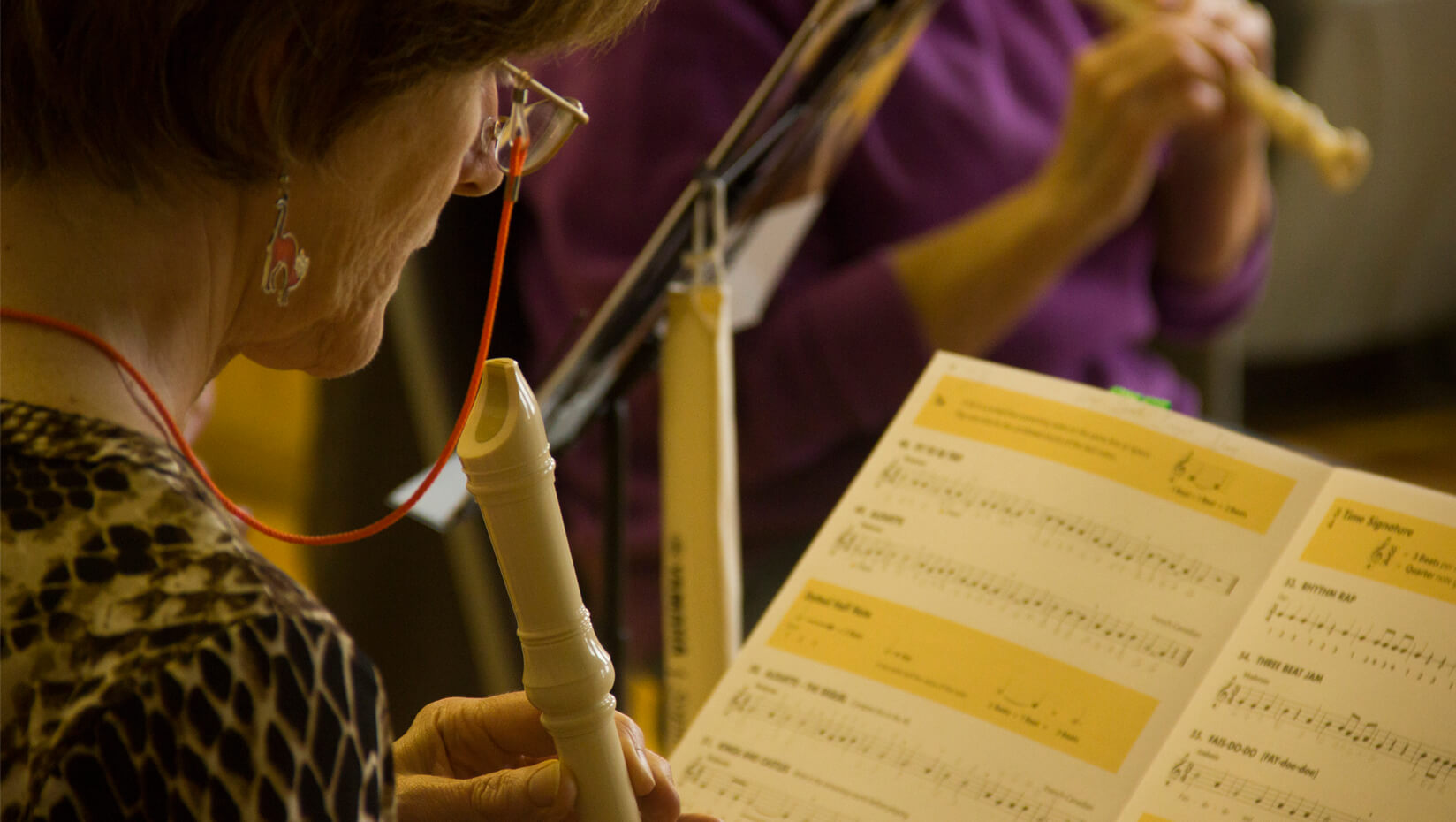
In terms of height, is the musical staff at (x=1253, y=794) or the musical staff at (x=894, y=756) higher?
the musical staff at (x=1253, y=794)

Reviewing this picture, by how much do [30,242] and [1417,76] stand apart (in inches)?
118

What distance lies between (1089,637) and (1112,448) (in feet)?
0.40

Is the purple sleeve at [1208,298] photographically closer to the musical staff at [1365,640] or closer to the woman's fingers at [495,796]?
the musical staff at [1365,640]

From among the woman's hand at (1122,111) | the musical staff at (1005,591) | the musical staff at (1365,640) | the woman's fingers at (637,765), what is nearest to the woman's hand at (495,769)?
the woman's fingers at (637,765)

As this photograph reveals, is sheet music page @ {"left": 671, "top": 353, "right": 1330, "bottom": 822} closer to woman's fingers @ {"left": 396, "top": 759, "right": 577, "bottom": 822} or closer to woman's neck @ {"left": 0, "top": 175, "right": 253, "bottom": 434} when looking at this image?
woman's fingers @ {"left": 396, "top": 759, "right": 577, "bottom": 822}

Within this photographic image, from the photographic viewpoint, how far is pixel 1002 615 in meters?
0.85

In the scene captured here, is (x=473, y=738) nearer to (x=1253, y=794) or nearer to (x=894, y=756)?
(x=894, y=756)

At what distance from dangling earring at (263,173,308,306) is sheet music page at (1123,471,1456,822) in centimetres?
50

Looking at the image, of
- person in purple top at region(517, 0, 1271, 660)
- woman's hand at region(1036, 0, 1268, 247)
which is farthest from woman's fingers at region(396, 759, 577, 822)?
woman's hand at region(1036, 0, 1268, 247)

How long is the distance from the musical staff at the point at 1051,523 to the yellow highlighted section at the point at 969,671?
0.07 metres

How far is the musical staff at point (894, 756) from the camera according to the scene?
789 mm

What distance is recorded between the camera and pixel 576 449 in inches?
59.4

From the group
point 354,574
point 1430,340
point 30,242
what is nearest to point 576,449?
point 354,574

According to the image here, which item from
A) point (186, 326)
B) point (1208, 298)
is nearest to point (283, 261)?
point (186, 326)
